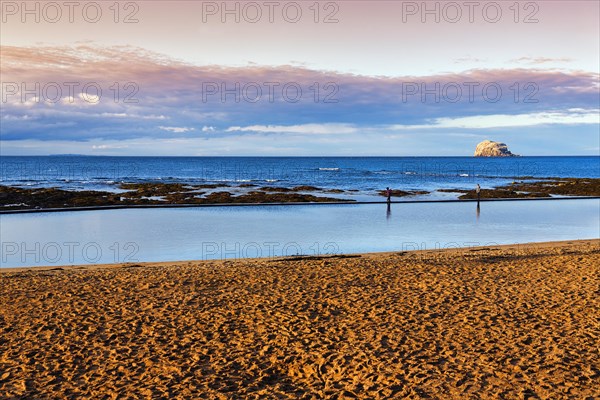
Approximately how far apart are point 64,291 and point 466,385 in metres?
9.70

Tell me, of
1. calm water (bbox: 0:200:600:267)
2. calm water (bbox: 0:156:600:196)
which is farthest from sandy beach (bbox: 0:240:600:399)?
calm water (bbox: 0:156:600:196)

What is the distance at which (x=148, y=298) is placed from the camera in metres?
12.1

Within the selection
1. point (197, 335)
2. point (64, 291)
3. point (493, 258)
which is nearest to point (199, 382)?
point (197, 335)

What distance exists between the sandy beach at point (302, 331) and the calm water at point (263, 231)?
10.3ft

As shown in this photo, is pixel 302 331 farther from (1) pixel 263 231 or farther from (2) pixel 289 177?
(2) pixel 289 177

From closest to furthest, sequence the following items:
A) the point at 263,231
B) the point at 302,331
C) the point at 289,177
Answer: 1. the point at 302,331
2. the point at 263,231
3. the point at 289,177

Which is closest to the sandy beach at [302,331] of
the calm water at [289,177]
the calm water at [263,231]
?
the calm water at [263,231]

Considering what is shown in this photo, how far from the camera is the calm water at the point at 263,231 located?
A: 1875 centimetres

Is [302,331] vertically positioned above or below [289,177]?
below

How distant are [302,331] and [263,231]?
14491mm

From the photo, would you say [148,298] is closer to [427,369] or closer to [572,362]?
[427,369]

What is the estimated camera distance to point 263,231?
79.0 ft

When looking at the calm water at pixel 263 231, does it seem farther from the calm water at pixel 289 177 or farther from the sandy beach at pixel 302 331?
the calm water at pixel 289 177

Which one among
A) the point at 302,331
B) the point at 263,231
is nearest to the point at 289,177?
the point at 263,231
